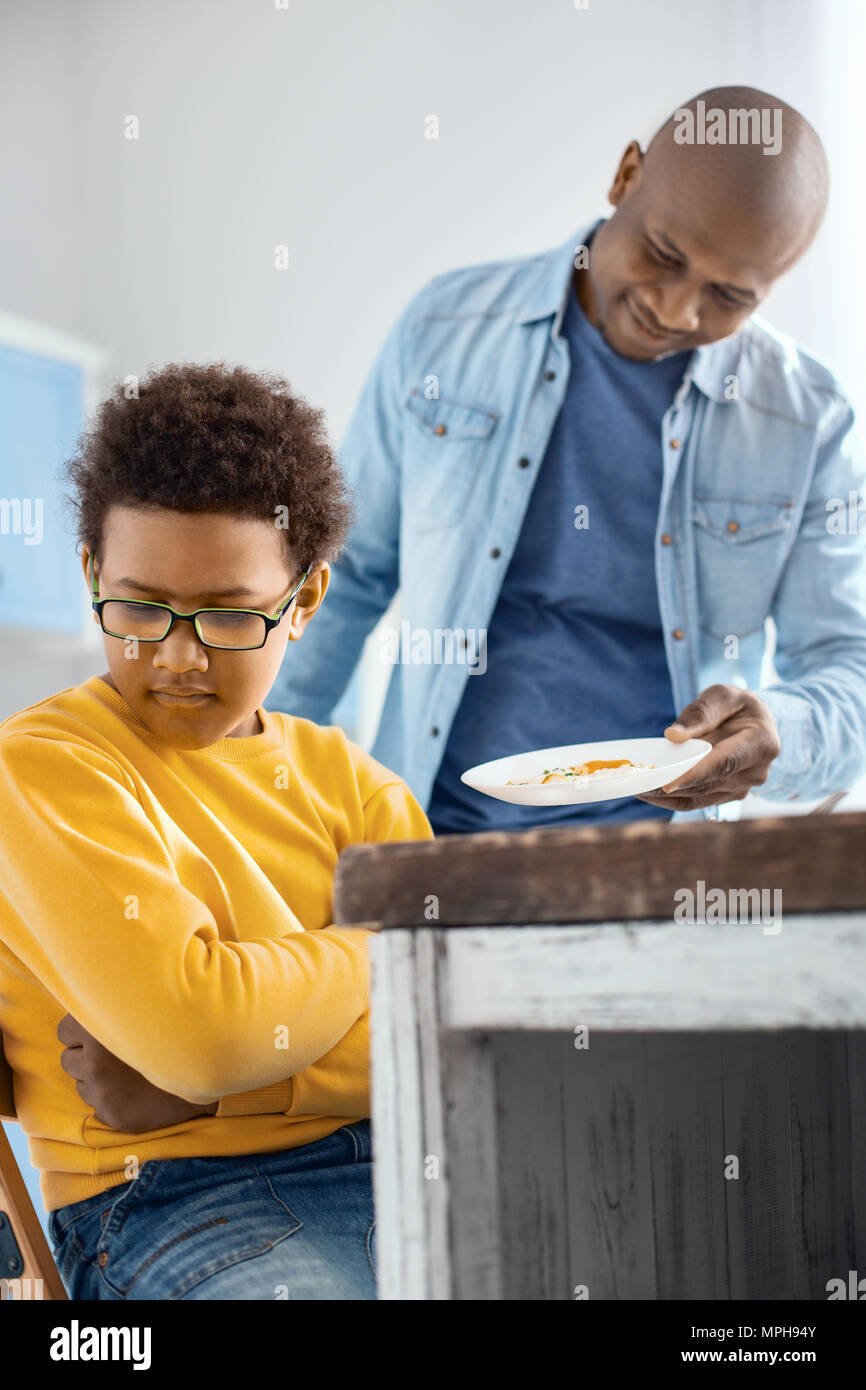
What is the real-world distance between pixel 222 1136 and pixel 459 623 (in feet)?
2.79

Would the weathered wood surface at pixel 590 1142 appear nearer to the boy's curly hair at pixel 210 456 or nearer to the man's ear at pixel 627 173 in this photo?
the boy's curly hair at pixel 210 456

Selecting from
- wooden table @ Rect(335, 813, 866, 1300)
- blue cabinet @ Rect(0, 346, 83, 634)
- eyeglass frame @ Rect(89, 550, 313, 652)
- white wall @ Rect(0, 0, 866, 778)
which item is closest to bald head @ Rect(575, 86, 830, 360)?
eyeglass frame @ Rect(89, 550, 313, 652)

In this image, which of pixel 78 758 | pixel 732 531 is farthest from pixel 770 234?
pixel 78 758

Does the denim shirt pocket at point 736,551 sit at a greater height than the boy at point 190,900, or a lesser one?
greater

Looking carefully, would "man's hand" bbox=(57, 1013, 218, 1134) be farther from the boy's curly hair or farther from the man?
the man

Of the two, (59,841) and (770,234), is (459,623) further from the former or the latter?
(59,841)

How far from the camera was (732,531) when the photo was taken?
5.32 feet

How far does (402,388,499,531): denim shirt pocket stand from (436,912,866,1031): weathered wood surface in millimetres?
1171

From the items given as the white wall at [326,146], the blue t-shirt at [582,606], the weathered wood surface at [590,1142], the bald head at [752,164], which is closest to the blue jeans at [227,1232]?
the weathered wood surface at [590,1142]

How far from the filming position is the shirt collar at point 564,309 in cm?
160

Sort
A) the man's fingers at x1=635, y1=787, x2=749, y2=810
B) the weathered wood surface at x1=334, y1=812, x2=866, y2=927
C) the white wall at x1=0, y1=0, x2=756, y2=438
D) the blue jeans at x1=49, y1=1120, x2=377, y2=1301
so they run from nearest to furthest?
the weathered wood surface at x1=334, y1=812, x2=866, y2=927 → the blue jeans at x1=49, y1=1120, x2=377, y2=1301 → the man's fingers at x1=635, y1=787, x2=749, y2=810 → the white wall at x1=0, y1=0, x2=756, y2=438

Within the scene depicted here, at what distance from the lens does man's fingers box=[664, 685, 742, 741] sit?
1.15 m

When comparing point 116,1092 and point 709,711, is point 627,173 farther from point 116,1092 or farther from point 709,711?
point 116,1092

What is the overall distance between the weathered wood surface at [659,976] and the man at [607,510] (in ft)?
3.12
